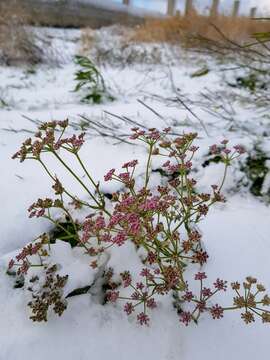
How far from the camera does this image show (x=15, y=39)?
4.97m

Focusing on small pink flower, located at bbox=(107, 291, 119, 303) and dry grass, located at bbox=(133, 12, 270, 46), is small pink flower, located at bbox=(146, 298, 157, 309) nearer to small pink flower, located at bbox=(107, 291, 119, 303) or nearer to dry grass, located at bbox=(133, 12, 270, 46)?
small pink flower, located at bbox=(107, 291, 119, 303)

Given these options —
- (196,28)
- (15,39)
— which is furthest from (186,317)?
(196,28)

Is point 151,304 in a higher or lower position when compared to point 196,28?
higher

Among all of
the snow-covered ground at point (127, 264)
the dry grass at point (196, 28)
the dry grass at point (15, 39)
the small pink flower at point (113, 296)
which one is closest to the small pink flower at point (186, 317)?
the snow-covered ground at point (127, 264)

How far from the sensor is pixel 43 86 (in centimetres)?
405

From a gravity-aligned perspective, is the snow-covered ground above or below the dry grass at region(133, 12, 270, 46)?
above

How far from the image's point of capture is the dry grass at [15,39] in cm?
489

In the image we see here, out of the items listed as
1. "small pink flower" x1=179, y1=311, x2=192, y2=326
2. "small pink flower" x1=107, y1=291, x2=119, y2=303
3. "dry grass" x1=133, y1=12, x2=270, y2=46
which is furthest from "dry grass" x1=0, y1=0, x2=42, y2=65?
"small pink flower" x1=179, y1=311, x2=192, y2=326

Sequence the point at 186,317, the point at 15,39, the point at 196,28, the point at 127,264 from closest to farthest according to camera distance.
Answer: the point at 186,317 < the point at 127,264 < the point at 15,39 < the point at 196,28

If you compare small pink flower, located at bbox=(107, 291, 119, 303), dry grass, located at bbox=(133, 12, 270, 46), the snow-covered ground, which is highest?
small pink flower, located at bbox=(107, 291, 119, 303)

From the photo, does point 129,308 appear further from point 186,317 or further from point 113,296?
point 186,317

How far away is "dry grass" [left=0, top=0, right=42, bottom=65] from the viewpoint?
4887mm

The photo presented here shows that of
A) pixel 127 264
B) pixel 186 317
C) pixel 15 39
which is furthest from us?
pixel 15 39

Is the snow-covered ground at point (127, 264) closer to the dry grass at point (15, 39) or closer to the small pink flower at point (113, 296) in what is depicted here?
the small pink flower at point (113, 296)
